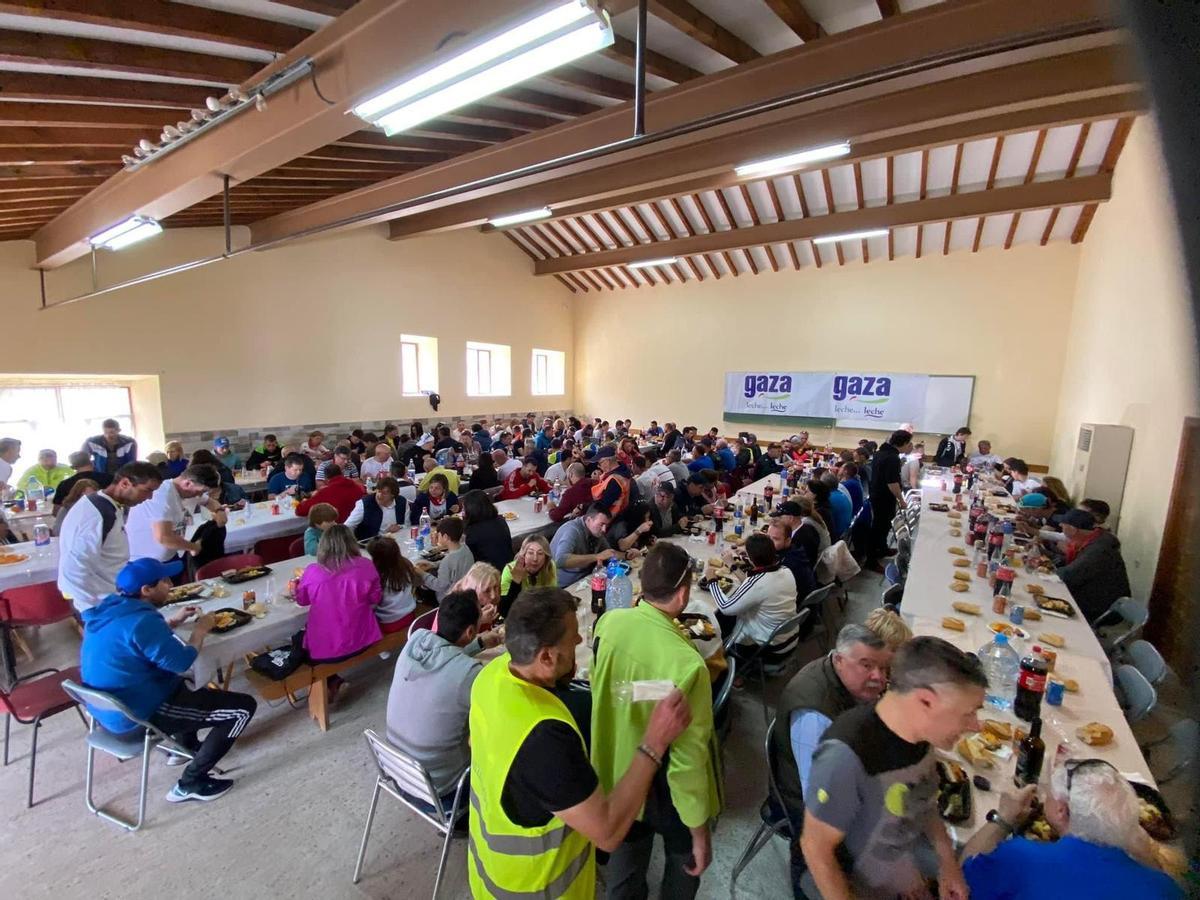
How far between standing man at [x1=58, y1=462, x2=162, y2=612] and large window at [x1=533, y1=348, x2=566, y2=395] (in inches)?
491

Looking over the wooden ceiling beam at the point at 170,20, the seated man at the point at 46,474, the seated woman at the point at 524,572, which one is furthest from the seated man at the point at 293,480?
the wooden ceiling beam at the point at 170,20

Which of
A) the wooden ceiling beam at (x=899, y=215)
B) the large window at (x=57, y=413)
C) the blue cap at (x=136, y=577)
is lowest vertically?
the blue cap at (x=136, y=577)

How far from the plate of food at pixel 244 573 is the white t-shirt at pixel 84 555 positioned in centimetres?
70

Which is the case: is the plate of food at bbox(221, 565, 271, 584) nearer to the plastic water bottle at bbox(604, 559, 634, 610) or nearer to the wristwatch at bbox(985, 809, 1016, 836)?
the plastic water bottle at bbox(604, 559, 634, 610)

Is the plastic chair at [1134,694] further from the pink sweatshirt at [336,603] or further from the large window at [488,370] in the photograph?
the large window at [488,370]

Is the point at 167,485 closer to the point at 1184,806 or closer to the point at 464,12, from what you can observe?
the point at 464,12

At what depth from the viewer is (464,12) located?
3084 mm

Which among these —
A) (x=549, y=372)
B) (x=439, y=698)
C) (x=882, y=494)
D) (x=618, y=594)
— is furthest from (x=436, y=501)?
(x=549, y=372)

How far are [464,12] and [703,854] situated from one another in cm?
435

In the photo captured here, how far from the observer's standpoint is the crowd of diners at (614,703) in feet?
5.66

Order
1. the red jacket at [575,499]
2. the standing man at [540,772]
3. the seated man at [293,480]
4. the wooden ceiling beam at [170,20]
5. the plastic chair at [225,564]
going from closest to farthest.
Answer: the standing man at [540,772], the wooden ceiling beam at [170,20], the plastic chair at [225,564], the red jacket at [575,499], the seated man at [293,480]

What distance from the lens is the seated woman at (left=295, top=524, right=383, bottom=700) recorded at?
367 cm

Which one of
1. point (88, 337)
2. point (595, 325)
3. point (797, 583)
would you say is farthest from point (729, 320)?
point (88, 337)

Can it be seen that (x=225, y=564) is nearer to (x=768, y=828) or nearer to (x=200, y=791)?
(x=200, y=791)
